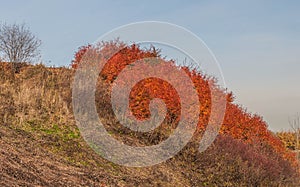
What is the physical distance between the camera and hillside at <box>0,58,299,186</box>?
10203mm

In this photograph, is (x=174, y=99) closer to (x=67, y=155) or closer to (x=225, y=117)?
(x=225, y=117)

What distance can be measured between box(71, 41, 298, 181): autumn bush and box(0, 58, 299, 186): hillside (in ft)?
0.28

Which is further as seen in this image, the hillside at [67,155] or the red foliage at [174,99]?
the red foliage at [174,99]

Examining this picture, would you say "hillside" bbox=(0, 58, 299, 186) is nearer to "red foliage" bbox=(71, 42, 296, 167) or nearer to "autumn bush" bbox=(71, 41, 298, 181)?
"autumn bush" bbox=(71, 41, 298, 181)

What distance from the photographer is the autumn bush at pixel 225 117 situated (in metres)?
16.2

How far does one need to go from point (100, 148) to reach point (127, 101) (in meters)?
4.73

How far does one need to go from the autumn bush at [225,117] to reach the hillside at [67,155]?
0.09m

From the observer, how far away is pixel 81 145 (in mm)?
12719

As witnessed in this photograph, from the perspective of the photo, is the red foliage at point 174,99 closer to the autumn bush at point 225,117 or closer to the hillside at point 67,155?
the autumn bush at point 225,117

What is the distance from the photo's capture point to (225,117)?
71.1ft

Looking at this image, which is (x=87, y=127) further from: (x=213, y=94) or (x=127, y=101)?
(x=213, y=94)

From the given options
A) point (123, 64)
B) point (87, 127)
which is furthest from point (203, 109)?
point (87, 127)

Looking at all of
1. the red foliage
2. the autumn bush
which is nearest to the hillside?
the autumn bush

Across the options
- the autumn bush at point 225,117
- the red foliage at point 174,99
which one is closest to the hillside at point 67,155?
the autumn bush at point 225,117
